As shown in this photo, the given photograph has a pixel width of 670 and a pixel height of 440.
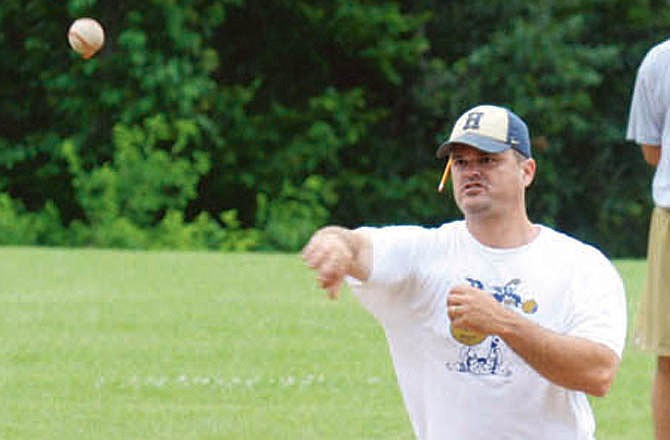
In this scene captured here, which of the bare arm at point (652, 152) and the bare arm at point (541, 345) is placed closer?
the bare arm at point (541, 345)

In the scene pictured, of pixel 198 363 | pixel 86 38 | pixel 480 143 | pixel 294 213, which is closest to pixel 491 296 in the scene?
pixel 480 143

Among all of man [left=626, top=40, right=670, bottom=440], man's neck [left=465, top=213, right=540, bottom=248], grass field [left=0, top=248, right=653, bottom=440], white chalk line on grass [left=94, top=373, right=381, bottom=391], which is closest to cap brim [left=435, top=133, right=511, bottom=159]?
man's neck [left=465, top=213, right=540, bottom=248]

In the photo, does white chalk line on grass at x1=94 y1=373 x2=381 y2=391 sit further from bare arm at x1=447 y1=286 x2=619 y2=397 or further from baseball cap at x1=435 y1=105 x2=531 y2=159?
bare arm at x1=447 y1=286 x2=619 y2=397

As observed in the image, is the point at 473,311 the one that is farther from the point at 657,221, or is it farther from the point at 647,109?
the point at 647,109

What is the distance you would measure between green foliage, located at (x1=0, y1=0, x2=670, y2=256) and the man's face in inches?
758

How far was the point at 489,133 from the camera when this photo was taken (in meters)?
4.21

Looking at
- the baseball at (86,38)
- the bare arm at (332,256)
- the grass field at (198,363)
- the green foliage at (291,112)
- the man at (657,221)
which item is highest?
the bare arm at (332,256)

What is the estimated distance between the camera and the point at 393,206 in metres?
28.1

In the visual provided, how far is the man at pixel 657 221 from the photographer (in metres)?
6.16

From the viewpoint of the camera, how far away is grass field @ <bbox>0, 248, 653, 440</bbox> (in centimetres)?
762

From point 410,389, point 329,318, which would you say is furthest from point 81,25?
point 410,389

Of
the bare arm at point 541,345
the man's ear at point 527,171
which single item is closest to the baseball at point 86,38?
the man's ear at point 527,171

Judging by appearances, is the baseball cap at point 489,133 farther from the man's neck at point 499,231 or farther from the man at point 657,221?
the man at point 657,221

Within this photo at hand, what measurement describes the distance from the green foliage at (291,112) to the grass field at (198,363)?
1084cm
